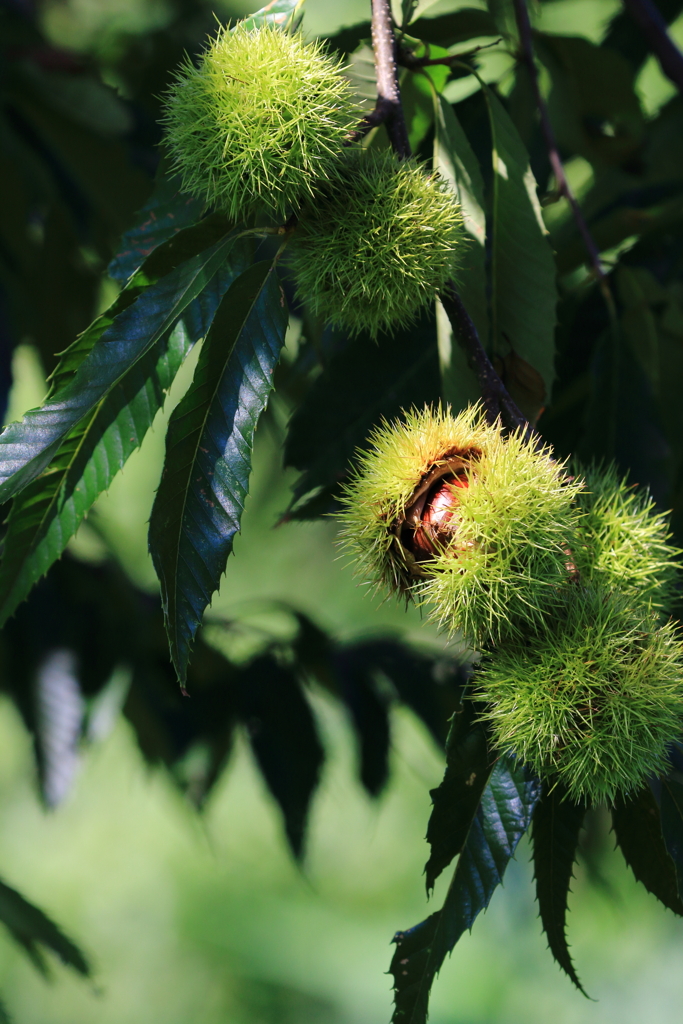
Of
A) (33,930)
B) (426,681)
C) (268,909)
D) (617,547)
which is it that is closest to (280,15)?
(617,547)

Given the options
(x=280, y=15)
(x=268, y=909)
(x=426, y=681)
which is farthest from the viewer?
(x=268, y=909)

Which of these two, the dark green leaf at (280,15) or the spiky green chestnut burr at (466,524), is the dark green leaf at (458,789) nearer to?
the spiky green chestnut burr at (466,524)

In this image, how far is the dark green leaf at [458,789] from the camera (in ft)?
1.80

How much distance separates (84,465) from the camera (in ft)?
1.84

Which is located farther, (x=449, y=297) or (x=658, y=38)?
(x=658, y=38)

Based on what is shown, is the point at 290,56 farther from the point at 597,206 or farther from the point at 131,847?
the point at 131,847

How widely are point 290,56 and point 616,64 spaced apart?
2.48 feet

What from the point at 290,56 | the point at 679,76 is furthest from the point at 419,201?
the point at 679,76

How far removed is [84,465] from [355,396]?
0.34 m

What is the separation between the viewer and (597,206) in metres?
1.23

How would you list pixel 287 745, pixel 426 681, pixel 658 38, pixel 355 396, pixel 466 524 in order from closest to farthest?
pixel 466 524, pixel 355 396, pixel 658 38, pixel 287 745, pixel 426 681

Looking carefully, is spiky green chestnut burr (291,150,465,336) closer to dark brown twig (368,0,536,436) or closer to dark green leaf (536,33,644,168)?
dark brown twig (368,0,536,436)

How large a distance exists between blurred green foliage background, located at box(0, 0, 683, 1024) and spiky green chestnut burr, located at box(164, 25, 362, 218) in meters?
2.16

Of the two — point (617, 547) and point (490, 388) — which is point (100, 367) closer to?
point (490, 388)
